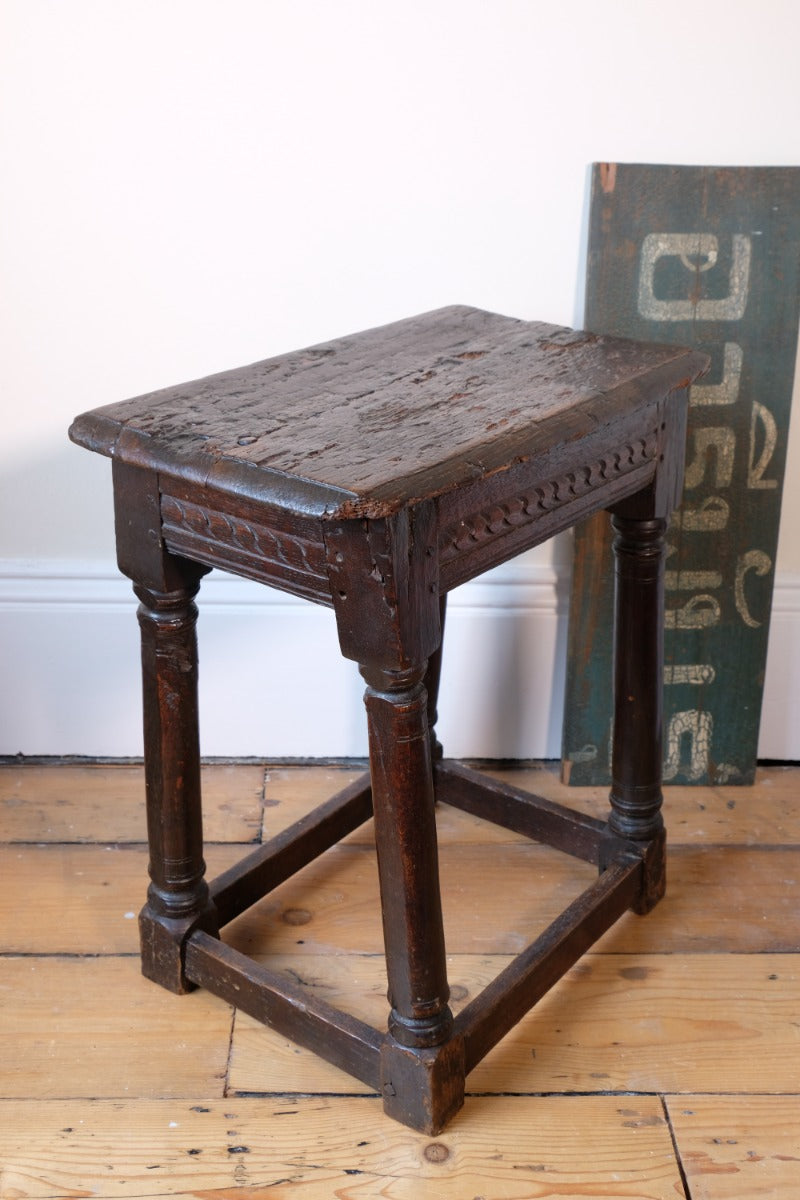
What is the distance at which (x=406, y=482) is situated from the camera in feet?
3.41

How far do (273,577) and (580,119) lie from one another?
30.4 inches

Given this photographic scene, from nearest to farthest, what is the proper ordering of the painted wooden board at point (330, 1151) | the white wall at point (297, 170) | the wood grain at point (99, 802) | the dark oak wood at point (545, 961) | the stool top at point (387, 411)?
the stool top at point (387, 411) < the painted wooden board at point (330, 1151) < the dark oak wood at point (545, 961) < the white wall at point (297, 170) < the wood grain at point (99, 802)

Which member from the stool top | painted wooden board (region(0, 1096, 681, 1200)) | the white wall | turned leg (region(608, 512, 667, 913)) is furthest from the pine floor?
the stool top

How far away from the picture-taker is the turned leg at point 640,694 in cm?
143

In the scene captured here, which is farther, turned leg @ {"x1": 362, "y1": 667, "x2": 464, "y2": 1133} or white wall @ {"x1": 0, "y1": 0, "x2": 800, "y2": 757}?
white wall @ {"x1": 0, "y1": 0, "x2": 800, "y2": 757}

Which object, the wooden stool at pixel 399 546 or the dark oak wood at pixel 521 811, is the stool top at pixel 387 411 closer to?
the wooden stool at pixel 399 546

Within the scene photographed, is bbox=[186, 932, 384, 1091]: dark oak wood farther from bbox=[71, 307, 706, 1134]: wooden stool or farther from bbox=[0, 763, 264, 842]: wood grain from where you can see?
bbox=[0, 763, 264, 842]: wood grain

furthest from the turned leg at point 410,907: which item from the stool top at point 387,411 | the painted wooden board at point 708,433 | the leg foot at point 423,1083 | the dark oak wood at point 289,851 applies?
the painted wooden board at point 708,433

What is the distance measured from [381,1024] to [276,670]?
569mm

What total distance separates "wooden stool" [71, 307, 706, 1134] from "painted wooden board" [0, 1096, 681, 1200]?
0.04 m

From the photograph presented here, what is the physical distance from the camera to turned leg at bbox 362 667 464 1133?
1132 mm

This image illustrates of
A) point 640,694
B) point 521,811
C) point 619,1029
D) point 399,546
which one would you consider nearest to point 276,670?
point 521,811

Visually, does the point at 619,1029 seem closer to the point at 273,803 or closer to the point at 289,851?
the point at 289,851

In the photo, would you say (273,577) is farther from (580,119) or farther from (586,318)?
(580,119)
